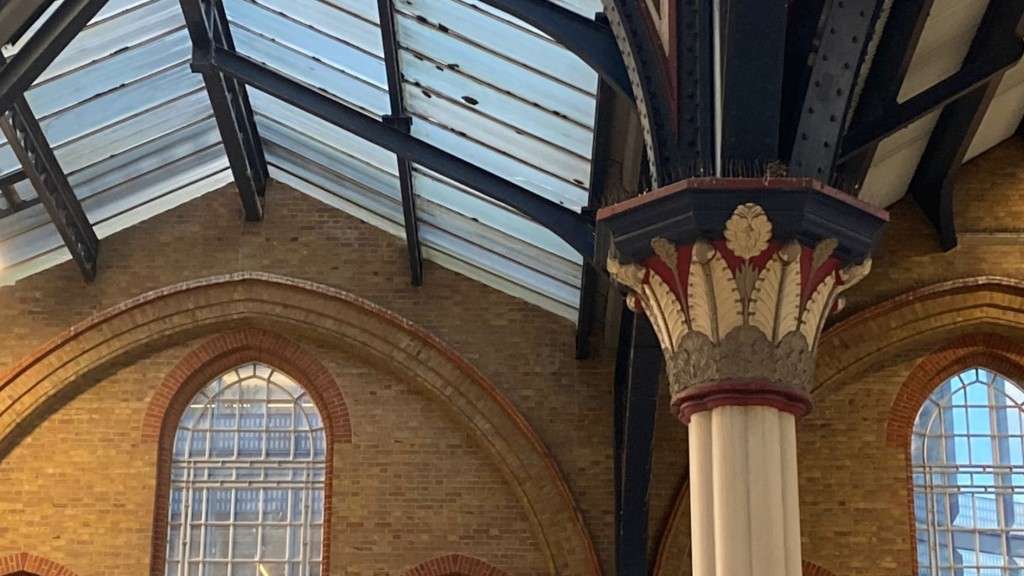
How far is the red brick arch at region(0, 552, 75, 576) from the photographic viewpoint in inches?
759

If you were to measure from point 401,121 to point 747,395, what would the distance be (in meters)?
8.07

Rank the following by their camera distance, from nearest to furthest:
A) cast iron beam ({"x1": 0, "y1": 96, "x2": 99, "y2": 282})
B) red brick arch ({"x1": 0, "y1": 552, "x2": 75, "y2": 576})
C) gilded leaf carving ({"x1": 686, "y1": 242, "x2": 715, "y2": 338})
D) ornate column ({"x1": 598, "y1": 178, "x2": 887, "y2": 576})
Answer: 1. ornate column ({"x1": 598, "y1": 178, "x2": 887, "y2": 576})
2. gilded leaf carving ({"x1": 686, "y1": 242, "x2": 715, "y2": 338})
3. cast iron beam ({"x1": 0, "y1": 96, "x2": 99, "y2": 282})
4. red brick arch ({"x1": 0, "y1": 552, "x2": 75, "y2": 576})

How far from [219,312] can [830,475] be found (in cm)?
724

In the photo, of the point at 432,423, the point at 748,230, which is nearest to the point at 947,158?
the point at 432,423

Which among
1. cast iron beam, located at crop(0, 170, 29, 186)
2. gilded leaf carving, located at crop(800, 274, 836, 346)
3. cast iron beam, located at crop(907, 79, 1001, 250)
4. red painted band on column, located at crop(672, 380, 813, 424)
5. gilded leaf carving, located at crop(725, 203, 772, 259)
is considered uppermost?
cast iron beam, located at crop(907, 79, 1001, 250)

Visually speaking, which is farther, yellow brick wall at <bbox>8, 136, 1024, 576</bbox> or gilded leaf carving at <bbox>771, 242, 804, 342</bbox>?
yellow brick wall at <bbox>8, 136, 1024, 576</bbox>

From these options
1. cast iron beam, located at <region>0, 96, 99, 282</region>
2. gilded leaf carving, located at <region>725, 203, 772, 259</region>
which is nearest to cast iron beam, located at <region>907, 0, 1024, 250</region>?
gilded leaf carving, located at <region>725, 203, 772, 259</region>

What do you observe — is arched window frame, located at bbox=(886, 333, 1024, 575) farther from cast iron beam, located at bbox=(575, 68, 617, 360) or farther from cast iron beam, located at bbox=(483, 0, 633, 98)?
cast iron beam, located at bbox=(483, 0, 633, 98)

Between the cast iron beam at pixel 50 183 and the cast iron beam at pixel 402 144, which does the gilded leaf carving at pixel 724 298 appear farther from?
the cast iron beam at pixel 50 183

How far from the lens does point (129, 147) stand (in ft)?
63.5

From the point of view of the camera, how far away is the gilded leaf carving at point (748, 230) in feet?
31.7

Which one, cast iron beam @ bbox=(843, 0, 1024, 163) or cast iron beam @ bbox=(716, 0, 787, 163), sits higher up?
cast iron beam @ bbox=(843, 0, 1024, 163)

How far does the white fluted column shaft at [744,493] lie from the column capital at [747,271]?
13 cm

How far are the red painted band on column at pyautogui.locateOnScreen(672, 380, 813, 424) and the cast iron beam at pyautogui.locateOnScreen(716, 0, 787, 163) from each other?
1206 millimetres
